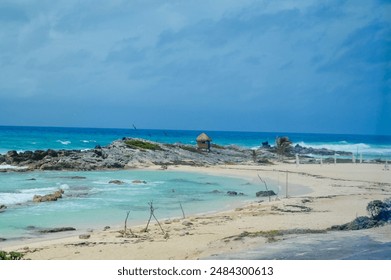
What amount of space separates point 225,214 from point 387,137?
4.27 meters

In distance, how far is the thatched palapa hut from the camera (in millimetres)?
26609

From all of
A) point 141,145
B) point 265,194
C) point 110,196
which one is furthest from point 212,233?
point 141,145

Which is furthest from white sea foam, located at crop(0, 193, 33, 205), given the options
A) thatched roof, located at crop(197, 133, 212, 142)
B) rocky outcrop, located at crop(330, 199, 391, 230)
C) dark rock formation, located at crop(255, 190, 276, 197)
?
thatched roof, located at crop(197, 133, 212, 142)

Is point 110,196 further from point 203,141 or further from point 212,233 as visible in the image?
point 203,141

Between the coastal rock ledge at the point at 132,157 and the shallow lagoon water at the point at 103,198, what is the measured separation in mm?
1915

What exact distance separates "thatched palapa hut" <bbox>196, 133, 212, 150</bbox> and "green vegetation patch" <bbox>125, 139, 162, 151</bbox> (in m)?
2.25

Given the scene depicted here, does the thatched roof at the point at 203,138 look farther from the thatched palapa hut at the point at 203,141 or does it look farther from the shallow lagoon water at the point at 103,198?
the shallow lagoon water at the point at 103,198

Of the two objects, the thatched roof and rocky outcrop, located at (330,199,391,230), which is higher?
the thatched roof

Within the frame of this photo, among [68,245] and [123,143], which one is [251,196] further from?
[123,143]

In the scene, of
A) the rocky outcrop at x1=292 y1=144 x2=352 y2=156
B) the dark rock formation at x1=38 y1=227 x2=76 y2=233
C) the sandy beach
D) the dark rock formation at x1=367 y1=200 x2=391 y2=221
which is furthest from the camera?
the rocky outcrop at x1=292 y1=144 x2=352 y2=156

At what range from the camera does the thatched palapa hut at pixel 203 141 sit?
26609mm

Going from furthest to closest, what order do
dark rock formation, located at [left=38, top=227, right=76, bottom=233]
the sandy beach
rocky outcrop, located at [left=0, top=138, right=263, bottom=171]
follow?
rocky outcrop, located at [left=0, top=138, right=263, bottom=171] → dark rock formation, located at [left=38, top=227, right=76, bottom=233] → the sandy beach

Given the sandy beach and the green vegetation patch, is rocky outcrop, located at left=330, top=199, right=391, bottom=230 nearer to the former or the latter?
the sandy beach
